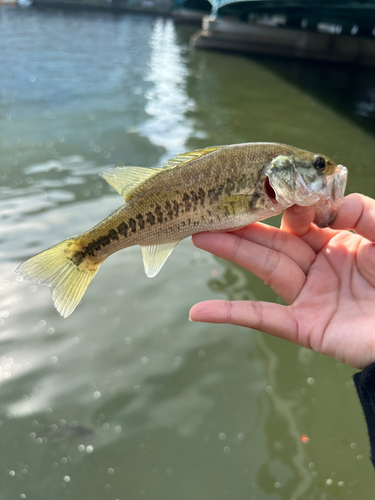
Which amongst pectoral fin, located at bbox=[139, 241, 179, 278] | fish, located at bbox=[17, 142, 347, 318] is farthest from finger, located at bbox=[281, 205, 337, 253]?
pectoral fin, located at bbox=[139, 241, 179, 278]

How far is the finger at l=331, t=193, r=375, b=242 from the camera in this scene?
3.55m

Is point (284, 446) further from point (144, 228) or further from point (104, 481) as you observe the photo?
point (144, 228)

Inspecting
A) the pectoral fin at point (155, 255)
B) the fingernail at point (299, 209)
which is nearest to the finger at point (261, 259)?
the pectoral fin at point (155, 255)

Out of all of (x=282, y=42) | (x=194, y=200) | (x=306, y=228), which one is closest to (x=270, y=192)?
(x=306, y=228)

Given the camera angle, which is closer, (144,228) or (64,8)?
(144,228)

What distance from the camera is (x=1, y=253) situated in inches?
310

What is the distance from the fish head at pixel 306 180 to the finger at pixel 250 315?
40.4 inches

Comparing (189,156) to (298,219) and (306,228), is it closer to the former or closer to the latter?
(298,219)

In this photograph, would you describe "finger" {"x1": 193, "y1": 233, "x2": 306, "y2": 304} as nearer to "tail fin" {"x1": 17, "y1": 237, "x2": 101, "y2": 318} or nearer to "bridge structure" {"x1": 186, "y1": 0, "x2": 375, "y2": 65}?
"tail fin" {"x1": 17, "y1": 237, "x2": 101, "y2": 318}

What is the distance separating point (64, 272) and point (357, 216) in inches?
→ 113

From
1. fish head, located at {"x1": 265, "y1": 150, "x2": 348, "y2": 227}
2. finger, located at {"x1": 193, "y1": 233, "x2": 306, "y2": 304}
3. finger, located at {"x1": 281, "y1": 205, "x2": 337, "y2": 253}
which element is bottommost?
finger, located at {"x1": 193, "y1": 233, "x2": 306, "y2": 304}

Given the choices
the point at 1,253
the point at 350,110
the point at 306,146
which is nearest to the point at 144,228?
the point at 1,253

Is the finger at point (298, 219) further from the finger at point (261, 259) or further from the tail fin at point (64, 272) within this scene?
the tail fin at point (64, 272)

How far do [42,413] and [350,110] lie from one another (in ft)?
74.7
